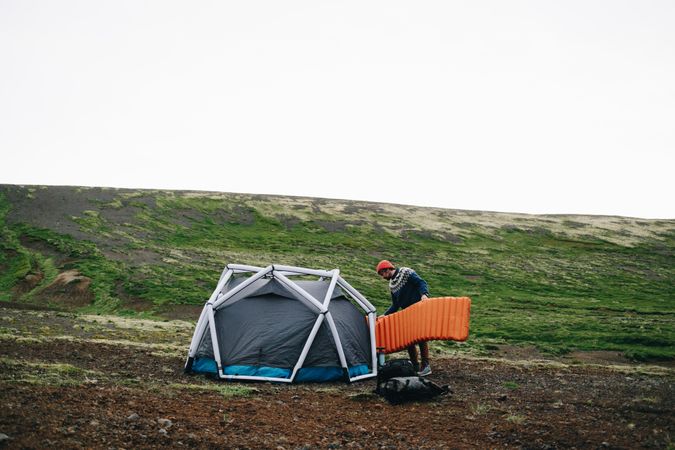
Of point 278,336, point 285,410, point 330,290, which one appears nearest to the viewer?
point 285,410

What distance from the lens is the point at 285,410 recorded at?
10094 mm

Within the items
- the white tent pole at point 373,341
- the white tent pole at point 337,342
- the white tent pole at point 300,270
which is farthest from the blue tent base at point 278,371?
the white tent pole at point 300,270

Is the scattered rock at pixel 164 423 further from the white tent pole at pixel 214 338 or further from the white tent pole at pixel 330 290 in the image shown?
the white tent pole at pixel 330 290

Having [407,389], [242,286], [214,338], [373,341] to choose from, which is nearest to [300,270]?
[242,286]

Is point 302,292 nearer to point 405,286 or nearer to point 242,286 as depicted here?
point 242,286

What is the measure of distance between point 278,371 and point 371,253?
53.5 meters

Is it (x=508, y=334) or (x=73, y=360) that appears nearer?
(x=73, y=360)

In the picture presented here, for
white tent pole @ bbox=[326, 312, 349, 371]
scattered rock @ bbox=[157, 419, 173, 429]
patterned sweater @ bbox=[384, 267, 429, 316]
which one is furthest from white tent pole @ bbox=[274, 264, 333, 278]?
scattered rock @ bbox=[157, 419, 173, 429]

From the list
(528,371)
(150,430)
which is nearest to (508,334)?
(528,371)

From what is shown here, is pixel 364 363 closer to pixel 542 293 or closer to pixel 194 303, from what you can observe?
pixel 194 303

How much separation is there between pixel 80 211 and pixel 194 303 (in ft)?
128

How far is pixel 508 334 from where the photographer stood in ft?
96.8

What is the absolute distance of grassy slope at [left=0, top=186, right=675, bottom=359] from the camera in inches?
1384

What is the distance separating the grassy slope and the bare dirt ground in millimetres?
13006
